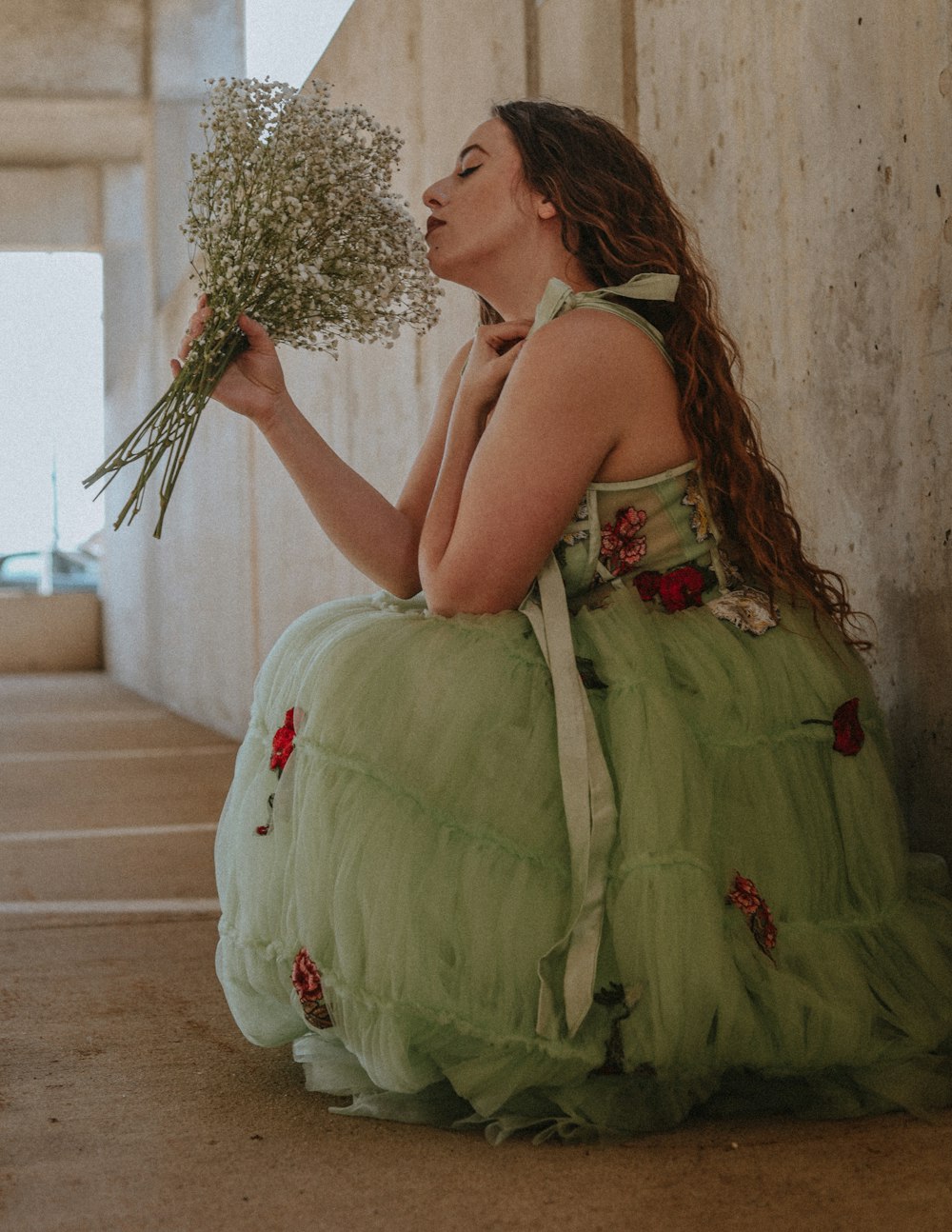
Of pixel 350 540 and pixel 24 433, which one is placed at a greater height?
pixel 24 433

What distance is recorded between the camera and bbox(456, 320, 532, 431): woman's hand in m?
1.86

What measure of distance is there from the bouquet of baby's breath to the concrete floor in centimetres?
77

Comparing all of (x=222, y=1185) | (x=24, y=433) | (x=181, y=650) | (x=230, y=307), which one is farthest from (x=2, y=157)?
(x=222, y=1185)

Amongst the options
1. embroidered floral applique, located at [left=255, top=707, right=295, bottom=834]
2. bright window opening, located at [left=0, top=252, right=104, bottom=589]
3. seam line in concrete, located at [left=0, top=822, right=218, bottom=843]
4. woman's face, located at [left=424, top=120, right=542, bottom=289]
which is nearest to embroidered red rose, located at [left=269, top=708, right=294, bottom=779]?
embroidered floral applique, located at [left=255, top=707, right=295, bottom=834]

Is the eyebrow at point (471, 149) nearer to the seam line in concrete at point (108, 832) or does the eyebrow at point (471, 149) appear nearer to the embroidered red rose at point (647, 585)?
the embroidered red rose at point (647, 585)

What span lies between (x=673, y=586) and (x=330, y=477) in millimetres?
600

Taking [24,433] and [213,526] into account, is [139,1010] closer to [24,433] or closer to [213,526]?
[213,526]

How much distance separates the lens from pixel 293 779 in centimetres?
168

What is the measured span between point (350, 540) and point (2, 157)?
11699mm

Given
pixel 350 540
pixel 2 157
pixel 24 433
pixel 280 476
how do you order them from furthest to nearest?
pixel 24 433 → pixel 2 157 → pixel 280 476 → pixel 350 540

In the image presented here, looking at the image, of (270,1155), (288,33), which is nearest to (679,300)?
(270,1155)

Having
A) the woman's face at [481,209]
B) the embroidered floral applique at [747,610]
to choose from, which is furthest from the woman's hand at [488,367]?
the embroidered floral applique at [747,610]

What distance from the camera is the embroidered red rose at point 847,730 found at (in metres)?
1.76

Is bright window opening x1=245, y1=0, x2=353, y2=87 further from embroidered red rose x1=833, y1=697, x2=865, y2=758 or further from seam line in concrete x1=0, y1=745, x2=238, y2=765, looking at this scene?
embroidered red rose x1=833, y1=697, x2=865, y2=758
